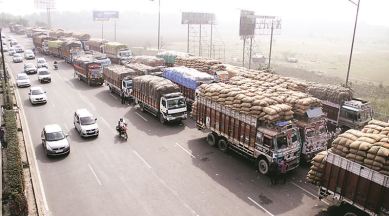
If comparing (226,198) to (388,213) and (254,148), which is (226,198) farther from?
(388,213)

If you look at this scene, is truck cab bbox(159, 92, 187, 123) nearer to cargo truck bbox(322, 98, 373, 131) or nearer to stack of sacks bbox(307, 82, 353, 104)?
stack of sacks bbox(307, 82, 353, 104)

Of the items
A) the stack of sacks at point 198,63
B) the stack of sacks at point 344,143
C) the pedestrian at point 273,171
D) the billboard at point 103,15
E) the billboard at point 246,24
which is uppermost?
the billboard at point 103,15

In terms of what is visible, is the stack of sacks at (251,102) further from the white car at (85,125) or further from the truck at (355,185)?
the white car at (85,125)

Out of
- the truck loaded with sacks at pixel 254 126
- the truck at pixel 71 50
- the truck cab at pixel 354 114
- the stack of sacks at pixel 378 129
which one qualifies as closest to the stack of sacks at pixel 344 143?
the stack of sacks at pixel 378 129

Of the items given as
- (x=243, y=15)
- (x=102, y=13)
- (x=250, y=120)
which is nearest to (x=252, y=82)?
(x=250, y=120)

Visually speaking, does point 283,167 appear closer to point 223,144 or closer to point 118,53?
point 223,144

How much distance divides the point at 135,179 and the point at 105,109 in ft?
52.4

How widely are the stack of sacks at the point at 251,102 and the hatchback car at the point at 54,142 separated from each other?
1065 centimetres

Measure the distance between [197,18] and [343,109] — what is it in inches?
2010

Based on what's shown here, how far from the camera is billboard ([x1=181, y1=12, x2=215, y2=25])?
71.9 metres

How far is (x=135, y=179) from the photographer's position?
20.1m

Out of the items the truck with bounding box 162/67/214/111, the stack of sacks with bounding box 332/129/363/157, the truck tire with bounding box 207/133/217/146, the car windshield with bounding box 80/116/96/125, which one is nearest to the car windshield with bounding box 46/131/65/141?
the car windshield with bounding box 80/116/96/125

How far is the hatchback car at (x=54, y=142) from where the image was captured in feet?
73.0

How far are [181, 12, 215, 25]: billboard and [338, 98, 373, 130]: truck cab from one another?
164ft
